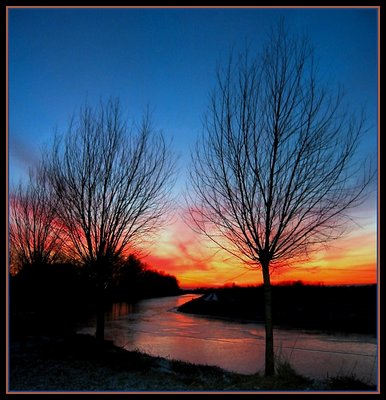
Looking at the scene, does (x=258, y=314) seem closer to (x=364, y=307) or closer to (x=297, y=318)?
(x=297, y=318)

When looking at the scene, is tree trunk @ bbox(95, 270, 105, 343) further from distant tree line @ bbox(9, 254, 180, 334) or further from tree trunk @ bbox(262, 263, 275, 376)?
tree trunk @ bbox(262, 263, 275, 376)

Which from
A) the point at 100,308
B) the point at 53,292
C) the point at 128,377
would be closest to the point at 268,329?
the point at 128,377

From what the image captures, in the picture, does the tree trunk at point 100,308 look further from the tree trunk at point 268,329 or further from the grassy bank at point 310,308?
the grassy bank at point 310,308

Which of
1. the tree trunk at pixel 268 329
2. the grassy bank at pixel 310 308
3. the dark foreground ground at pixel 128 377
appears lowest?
the grassy bank at pixel 310 308

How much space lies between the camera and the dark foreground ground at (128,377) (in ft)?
21.6

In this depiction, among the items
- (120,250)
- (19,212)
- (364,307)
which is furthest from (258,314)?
(120,250)

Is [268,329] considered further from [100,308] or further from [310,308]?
[310,308]

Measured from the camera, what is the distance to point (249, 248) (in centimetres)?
827

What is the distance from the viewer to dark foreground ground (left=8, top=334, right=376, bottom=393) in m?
6.58

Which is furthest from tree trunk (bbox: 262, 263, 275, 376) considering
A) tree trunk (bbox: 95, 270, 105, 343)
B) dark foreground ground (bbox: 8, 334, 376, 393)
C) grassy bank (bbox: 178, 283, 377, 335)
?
grassy bank (bbox: 178, 283, 377, 335)

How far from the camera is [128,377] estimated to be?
717 cm

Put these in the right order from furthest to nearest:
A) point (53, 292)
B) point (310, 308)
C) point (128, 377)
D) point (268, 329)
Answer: point (310, 308) < point (53, 292) < point (268, 329) < point (128, 377)

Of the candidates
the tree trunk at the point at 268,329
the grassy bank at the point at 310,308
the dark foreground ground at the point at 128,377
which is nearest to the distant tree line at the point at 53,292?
the dark foreground ground at the point at 128,377

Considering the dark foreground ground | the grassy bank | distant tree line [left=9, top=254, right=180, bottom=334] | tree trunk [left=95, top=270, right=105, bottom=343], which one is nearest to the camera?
the dark foreground ground
